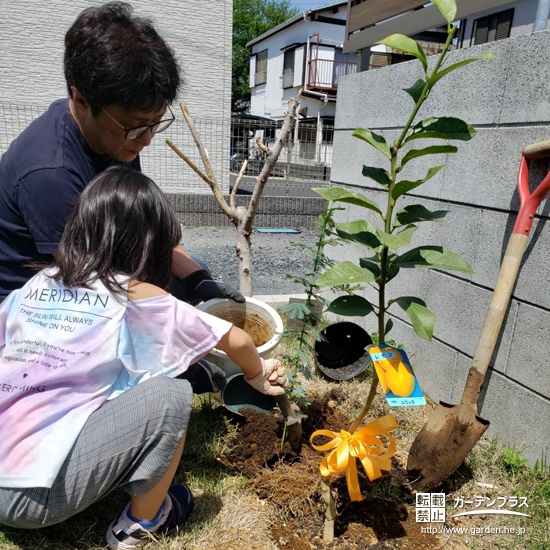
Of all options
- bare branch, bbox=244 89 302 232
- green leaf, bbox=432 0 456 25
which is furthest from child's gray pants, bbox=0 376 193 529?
bare branch, bbox=244 89 302 232

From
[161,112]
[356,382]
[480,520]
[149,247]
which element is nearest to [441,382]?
[356,382]

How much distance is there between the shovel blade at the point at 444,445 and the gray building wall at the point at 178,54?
7312 mm

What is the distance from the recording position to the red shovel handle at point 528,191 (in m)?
1.71

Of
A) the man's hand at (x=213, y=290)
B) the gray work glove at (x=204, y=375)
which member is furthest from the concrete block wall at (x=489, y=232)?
the gray work glove at (x=204, y=375)

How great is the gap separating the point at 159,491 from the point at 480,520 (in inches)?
46.8

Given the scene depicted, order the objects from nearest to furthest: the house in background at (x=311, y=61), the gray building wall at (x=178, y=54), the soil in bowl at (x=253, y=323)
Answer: the soil in bowl at (x=253, y=323), the gray building wall at (x=178, y=54), the house in background at (x=311, y=61)

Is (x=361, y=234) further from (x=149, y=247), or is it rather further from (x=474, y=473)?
(x=474, y=473)

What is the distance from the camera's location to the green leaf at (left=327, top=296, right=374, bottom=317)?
140 centimetres

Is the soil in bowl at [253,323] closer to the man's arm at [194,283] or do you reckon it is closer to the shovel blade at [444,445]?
the man's arm at [194,283]

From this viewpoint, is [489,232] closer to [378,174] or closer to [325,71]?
[378,174]

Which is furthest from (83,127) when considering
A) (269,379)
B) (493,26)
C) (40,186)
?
(493,26)

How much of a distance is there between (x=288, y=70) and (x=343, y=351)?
79.6 ft

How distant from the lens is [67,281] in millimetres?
1324

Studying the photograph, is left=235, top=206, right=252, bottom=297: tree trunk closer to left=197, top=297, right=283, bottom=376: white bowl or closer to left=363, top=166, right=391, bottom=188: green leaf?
left=197, top=297, right=283, bottom=376: white bowl
